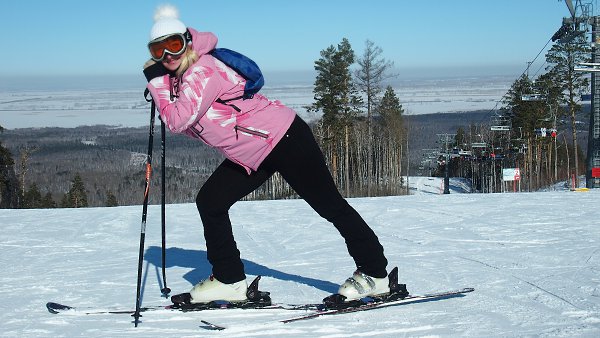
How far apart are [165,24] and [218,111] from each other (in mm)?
474

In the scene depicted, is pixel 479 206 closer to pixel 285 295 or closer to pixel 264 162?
pixel 285 295

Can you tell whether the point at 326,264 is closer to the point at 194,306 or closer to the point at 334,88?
the point at 194,306

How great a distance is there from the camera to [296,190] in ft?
11.4

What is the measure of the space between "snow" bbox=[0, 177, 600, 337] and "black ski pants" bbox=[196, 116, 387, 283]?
0.29 meters

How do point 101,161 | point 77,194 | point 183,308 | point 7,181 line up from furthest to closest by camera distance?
point 101,161 < point 77,194 < point 7,181 < point 183,308

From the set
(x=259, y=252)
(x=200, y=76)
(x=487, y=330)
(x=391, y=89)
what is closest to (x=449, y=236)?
(x=259, y=252)

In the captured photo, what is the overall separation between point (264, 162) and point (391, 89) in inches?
2621

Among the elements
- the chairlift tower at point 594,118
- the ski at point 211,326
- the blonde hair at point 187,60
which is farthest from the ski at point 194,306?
the chairlift tower at point 594,118

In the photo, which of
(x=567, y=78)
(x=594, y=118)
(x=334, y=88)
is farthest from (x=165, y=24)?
(x=567, y=78)

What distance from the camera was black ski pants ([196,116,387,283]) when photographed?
3424 mm

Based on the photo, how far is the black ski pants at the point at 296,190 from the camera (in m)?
3.42

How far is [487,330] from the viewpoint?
3.27 metres

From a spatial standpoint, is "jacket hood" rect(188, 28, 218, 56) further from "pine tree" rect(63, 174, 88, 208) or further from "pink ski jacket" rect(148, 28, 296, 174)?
"pine tree" rect(63, 174, 88, 208)

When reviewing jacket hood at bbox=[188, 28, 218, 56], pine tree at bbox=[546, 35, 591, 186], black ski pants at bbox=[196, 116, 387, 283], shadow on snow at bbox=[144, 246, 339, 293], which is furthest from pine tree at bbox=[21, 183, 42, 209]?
jacket hood at bbox=[188, 28, 218, 56]
